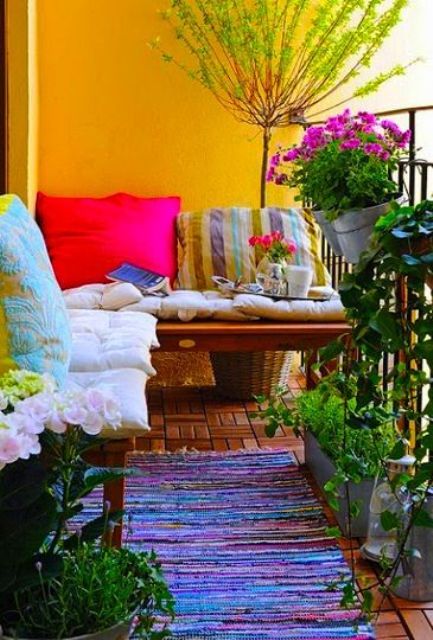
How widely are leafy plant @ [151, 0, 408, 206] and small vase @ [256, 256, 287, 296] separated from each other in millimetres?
624

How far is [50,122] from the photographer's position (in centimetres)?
404

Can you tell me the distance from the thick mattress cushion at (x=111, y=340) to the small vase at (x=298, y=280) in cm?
59

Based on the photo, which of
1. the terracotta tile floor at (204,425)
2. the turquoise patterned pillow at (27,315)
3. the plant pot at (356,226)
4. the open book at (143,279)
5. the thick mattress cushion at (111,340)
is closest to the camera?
the turquoise patterned pillow at (27,315)

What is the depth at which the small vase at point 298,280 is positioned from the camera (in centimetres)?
341

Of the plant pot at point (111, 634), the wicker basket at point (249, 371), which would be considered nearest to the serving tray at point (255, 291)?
the wicker basket at point (249, 371)

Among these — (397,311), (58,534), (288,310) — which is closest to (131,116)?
(288,310)

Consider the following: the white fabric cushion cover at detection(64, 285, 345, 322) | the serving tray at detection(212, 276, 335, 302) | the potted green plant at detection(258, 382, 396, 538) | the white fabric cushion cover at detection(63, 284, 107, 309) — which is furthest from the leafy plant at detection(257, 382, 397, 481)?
the white fabric cushion cover at detection(63, 284, 107, 309)

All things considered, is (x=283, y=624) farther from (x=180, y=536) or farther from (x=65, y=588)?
(x=65, y=588)

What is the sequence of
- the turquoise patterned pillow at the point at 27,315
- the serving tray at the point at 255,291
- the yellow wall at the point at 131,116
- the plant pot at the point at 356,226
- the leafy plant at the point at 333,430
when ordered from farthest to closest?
the yellow wall at the point at 131,116
the serving tray at the point at 255,291
the leafy plant at the point at 333,430
the plant pot at the point at 356,226
the turquoise patterned pillow at the point at 27,315

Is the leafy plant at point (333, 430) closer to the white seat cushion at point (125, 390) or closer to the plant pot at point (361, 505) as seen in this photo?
the plant pot at point (361, 505)

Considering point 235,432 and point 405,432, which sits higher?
point 405,432

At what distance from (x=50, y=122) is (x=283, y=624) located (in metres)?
2.74

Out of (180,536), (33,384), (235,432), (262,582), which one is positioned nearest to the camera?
(33,384)

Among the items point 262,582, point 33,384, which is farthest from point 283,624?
point 33,384
